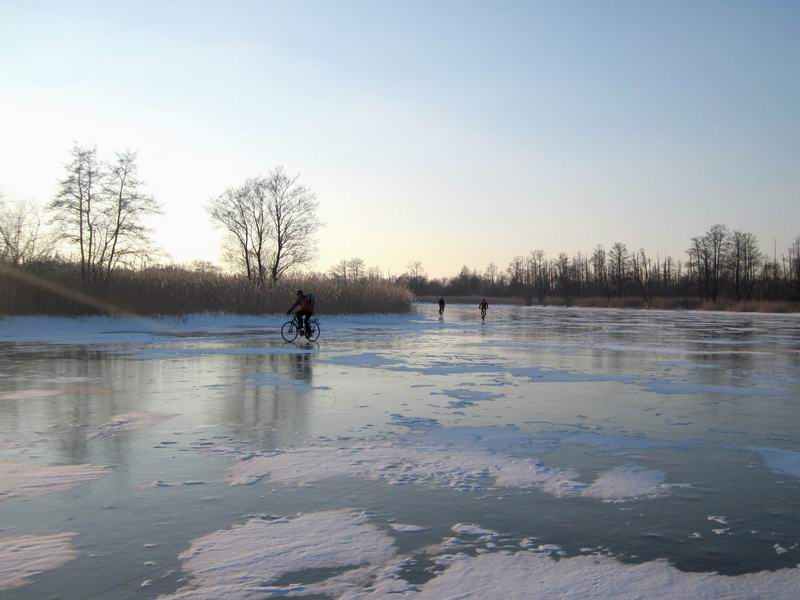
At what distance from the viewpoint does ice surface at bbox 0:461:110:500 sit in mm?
5422

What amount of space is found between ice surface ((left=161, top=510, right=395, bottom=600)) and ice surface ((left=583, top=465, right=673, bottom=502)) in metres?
2.07

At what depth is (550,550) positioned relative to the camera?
4230 millimetres

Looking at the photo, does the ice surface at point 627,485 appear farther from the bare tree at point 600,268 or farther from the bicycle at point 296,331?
the bare tree at point 600,268

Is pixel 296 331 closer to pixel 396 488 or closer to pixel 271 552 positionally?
pixel 396 488

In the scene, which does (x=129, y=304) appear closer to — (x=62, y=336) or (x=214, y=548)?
(x=62, y=336)

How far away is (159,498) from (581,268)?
153387 mm

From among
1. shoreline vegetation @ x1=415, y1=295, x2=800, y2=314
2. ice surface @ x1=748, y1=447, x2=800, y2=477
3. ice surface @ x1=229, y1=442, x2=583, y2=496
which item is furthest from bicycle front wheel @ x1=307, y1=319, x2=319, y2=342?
shoreline vegetation @ x1=415, y1=295, x2=800, y2=314

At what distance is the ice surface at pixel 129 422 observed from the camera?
7738 mm

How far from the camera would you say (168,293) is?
115 ft

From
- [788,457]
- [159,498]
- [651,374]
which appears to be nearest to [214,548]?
[159,498]

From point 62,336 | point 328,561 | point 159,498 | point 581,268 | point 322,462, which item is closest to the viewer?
point 328,561

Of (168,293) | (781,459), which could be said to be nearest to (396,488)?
(781,459)

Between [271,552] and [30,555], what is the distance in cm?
145

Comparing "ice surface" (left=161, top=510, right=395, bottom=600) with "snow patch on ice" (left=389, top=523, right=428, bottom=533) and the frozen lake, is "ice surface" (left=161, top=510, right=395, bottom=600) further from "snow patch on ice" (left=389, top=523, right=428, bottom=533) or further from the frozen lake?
"snow patch on ice" (left=389, top=523, right=428, bottom=533)
